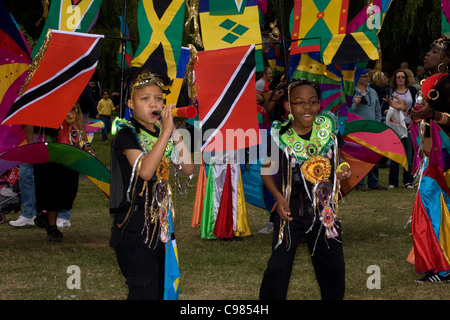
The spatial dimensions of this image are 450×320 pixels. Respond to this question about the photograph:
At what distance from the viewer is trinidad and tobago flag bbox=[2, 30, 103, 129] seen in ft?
16.6

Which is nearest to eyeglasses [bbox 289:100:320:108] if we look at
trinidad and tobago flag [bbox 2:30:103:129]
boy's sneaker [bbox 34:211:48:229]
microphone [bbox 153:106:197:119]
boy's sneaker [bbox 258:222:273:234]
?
microphone [bbox 153:106:197:119]

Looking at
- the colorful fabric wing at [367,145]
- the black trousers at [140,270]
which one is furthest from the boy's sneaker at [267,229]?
the black trousers at [140,270]

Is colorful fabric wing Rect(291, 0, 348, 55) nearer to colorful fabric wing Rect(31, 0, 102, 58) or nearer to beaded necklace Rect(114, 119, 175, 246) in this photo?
colorful fabric wing Rect(31, 0, 102, 58)

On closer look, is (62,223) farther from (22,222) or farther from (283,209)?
(283,209)

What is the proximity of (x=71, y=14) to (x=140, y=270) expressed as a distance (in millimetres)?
2643

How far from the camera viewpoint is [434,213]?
223 inches

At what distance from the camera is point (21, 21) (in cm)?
1728

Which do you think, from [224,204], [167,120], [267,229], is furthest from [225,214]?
[167,120]

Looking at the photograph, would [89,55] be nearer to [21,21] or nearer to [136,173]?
[136,173]

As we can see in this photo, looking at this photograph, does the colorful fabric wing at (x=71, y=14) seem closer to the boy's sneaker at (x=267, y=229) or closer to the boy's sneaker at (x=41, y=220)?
the boy's sneaker at (x=41, y=220)

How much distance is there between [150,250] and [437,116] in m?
2.52

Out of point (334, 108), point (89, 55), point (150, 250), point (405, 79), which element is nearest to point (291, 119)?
point (150, 250)

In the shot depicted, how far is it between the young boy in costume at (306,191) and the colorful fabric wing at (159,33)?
1.31 meters

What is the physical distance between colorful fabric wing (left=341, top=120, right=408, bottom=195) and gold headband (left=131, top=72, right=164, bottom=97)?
2.77m
